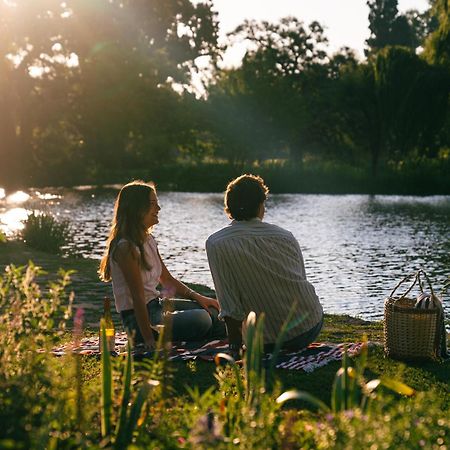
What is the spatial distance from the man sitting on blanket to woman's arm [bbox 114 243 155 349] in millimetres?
498

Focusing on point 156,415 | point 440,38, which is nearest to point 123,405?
point 156,415

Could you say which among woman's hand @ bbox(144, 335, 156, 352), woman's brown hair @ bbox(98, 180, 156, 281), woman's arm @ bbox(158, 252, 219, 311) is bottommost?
woman's hand @ bbox(144, 335, 156, 352)

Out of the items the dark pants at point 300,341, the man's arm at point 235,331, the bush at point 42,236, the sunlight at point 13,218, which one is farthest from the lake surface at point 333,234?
the man's arm at point 235,331

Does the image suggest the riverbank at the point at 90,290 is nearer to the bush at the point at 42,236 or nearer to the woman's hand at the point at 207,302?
the bush at the point at 42,236

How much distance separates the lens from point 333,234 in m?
20.2

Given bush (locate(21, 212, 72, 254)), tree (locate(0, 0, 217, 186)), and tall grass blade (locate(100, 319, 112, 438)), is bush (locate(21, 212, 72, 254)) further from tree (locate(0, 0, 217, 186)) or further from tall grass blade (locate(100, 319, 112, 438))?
tree (locate(0, 0, 217, 186))

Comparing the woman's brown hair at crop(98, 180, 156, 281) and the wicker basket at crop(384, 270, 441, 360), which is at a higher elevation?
the woman's brown hair at crop(98, 180, 156, 281)

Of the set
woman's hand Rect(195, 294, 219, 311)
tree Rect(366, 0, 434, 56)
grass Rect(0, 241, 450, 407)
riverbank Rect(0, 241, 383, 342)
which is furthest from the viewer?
tree Rect(366, 0, 434, 56)

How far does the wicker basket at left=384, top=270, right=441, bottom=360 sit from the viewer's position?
579 cm

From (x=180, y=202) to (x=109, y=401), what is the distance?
2979cm

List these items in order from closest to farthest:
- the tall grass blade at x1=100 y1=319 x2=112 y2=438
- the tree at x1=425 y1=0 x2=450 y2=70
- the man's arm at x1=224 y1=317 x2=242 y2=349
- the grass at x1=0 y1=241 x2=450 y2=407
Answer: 1. the tall grass blade at x1=100 y1=319 x2=112 y2=438
2. the grass at x1=0 y1=241 x2=450 y2=407
3. the man's arm at x1=224 y1=317 x2=242 y2=349
4. the tree at x1=425 y1=0 x2=450 y2=70

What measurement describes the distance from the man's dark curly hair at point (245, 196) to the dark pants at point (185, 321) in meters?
0.89

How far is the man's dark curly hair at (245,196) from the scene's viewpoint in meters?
5.45

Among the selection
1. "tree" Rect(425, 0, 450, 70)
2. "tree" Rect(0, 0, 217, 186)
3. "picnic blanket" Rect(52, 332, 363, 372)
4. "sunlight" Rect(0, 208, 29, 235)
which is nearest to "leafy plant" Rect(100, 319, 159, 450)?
"picnic blanket" Rect(52, 332, 363, 372)
